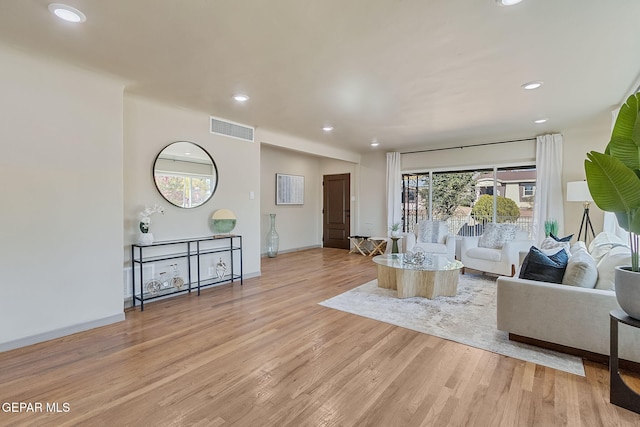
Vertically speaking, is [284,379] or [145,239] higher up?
[145,239]

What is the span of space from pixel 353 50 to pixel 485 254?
386cm

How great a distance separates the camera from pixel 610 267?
2393 mm

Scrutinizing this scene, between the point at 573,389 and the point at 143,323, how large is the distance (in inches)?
142

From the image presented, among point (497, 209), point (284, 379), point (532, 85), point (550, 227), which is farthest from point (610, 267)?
point (497, 209)

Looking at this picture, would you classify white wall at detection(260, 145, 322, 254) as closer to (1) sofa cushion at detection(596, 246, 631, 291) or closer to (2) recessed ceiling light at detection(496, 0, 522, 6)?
(2) recessed ceiling light at detection(496, 0, 522, 6)

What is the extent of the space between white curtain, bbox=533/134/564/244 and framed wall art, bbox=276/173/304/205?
510cm

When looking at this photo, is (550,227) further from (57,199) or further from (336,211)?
(57,199)

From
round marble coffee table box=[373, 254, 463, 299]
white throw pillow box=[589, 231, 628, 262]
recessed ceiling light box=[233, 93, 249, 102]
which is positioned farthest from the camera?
round marble coffee table box=[373, 254, 463, 299]

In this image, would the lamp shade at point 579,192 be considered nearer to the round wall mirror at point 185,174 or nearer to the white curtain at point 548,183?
the white curtain at point 548,183

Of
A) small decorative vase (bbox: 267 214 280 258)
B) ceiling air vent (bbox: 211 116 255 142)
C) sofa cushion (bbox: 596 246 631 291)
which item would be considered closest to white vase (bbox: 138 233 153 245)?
ceiling air vent (bbox: 211 116 255 142)

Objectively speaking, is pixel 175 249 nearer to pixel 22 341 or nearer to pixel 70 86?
pixel 22 341

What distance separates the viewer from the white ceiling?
1.97 metres

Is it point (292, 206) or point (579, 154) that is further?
point (292, 206)

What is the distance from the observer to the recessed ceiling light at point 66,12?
1.91m
